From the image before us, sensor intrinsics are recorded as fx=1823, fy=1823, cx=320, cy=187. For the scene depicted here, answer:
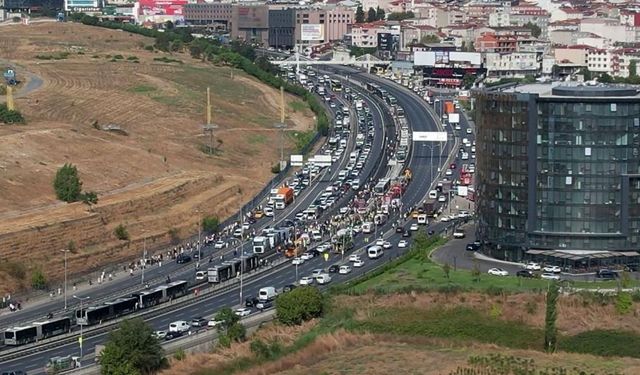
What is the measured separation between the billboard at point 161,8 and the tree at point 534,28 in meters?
35.3

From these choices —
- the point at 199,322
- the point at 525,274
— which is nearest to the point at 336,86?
the point at 525,274

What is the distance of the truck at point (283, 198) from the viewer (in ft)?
277

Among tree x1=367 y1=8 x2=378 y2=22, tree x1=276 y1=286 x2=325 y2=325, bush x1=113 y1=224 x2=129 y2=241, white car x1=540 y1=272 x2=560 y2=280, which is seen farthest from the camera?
tree x1=367 y1=8 x2=378 y2=22

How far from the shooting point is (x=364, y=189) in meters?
89.8

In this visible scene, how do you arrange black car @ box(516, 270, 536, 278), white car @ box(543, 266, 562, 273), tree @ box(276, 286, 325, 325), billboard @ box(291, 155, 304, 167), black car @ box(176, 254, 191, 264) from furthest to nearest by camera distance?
billboard @ box(291, 155, 304, 167)
black car @ box(176, 254, 191, 264)
white car @ box(543, 266, 562, 273)
black car @ box(516, 270, 536, 278)
tree @ box(276, 286, 325, 325)

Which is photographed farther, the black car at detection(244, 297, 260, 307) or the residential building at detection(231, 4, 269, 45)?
the residential building at detection(231, 4, 269, 45)

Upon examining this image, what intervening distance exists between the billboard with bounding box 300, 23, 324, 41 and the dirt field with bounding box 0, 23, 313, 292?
33.9m

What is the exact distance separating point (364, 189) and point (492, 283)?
2875cm

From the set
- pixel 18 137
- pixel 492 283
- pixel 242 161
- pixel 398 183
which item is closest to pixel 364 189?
pixel 398 183

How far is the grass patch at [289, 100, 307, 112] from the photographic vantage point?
11750 cm

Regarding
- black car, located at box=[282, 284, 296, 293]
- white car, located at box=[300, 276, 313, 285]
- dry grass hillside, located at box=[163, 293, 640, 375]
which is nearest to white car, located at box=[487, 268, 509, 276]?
dry grass hillside, located at box=[163, 293, 640, 375]

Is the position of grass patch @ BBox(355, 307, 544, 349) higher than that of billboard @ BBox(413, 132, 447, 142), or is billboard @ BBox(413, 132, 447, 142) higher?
billboard @ BBox(413, 132, 447, 142)

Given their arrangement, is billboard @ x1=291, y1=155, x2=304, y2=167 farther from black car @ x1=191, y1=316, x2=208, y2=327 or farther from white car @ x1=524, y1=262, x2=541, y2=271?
black car @ x1=191, y1=316, x2=208, y2=327

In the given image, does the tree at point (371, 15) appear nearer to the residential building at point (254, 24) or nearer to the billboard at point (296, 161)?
the residential building at point (254, 24)
